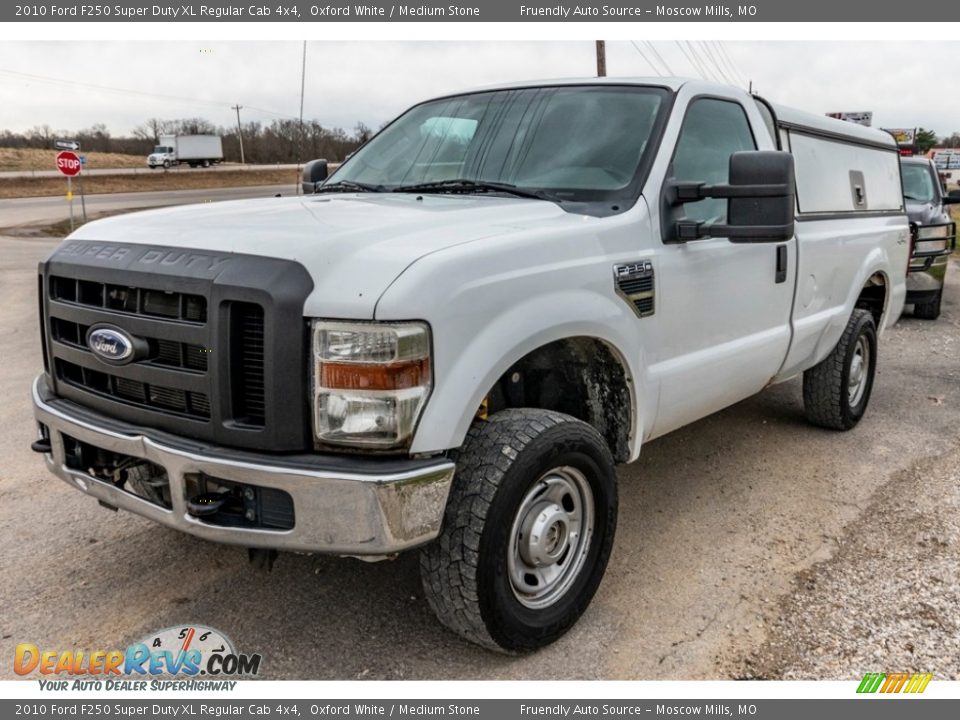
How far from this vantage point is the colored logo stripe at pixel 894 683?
272 centimetres

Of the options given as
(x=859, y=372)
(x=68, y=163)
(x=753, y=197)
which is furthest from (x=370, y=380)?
(x=68, y=163)

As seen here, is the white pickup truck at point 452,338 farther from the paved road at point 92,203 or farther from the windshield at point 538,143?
the paved road at point 92,203

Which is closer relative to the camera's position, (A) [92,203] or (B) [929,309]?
(B) [929,309]

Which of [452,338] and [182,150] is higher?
[182,150]

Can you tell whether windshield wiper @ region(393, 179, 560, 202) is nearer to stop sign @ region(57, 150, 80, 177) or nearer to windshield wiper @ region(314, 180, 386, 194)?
windshield wiper @ region(314, 180, 386, 194)

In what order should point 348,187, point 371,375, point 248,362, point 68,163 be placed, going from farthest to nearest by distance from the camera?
1. point 68,163
2. point 348,187
3. point 248,362
4. point 371,375

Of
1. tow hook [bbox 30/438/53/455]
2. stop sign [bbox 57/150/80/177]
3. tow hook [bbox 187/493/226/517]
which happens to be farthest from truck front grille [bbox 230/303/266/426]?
stop sign [bbox 57/150/80/177]

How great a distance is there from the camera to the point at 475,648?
2.92m

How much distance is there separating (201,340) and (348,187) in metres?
1.75

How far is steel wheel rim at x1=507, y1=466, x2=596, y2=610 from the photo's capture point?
9.20 feet

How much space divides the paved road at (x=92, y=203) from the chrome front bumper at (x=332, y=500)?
2369 cm

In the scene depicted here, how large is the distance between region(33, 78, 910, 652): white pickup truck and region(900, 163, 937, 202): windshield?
8.10 meters

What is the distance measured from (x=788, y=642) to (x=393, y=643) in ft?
4.74

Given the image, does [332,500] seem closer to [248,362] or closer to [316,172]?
[248,362]
